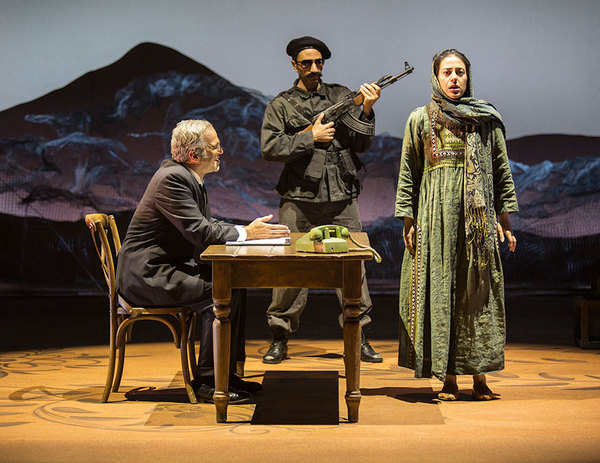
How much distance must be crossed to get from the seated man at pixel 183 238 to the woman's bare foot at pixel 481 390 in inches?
40.6

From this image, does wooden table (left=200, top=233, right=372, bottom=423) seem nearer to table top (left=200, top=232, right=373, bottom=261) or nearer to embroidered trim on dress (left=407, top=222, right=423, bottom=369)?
table top (left=200, top=232, right=373, bottom=261)

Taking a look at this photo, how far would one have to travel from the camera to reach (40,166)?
7785 mm

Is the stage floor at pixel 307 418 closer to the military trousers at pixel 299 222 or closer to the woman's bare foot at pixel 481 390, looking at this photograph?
the woman's bare foot at pixel 481 390

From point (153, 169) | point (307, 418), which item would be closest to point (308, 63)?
point (307, 418)

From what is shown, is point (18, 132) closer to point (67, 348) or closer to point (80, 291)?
point (80, 291)

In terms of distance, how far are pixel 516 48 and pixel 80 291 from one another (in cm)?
443

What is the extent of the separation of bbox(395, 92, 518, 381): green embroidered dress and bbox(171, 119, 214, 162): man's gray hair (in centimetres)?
95

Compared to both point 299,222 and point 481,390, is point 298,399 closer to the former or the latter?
point 481,390

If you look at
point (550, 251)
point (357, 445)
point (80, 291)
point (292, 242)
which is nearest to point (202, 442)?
point (357, 445)

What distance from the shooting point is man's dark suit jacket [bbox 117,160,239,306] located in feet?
12.1

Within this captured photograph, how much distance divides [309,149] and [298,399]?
4.76 ft

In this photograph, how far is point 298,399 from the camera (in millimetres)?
3881

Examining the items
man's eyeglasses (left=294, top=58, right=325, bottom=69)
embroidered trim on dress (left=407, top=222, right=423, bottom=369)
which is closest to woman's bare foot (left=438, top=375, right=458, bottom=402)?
embroidered trim on dress (left=407, top=222, right=423, bottom=369)

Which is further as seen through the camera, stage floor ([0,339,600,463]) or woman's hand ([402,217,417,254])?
woman's hand ([402,217,417,254])
